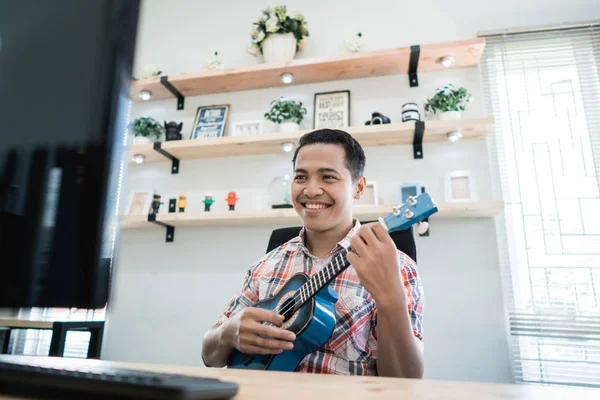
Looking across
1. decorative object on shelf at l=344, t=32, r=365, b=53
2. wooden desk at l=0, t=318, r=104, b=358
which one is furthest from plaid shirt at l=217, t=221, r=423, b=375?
decorative object on shelf at l=344, t=32, r=365, b=53

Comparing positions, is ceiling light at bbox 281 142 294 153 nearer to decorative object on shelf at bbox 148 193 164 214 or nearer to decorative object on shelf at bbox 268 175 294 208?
decorative object on shelf at bbox 268 175 294 208

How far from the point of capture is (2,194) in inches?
13.0

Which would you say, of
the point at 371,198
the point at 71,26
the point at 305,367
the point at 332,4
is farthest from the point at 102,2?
the point at 332,4

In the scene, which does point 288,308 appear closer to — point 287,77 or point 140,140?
point 287,77

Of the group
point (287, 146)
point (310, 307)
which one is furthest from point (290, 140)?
point (310, 307)

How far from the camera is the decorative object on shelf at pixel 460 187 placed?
193 centimetres

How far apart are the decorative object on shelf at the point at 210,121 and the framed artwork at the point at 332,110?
57 cm

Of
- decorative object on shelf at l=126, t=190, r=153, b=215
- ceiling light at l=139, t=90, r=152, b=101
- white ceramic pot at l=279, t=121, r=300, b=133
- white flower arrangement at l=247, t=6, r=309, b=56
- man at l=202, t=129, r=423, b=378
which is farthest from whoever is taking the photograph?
ceiling light at l=139, t=90, r=152, b=101

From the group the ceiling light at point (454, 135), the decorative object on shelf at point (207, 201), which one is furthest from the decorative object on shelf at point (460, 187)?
the decorative object on shelf at point (207, 201)

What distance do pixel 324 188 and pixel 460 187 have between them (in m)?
1.04

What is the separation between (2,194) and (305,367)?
31.6 inches

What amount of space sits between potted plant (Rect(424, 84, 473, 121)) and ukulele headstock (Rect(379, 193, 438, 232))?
3.62 feet

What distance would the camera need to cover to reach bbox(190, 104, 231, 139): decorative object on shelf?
237cm

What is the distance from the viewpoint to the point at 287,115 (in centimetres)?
215
